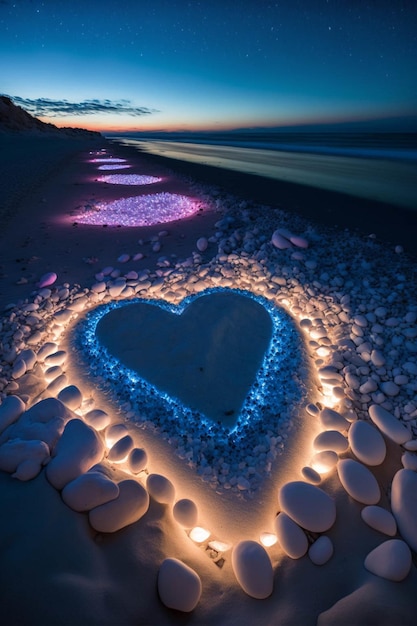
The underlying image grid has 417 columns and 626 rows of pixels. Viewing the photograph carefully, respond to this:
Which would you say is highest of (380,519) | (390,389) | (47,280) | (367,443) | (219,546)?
(47,280)

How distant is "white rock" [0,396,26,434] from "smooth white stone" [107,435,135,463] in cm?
70

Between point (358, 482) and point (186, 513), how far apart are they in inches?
41.7

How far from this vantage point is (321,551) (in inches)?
60.6

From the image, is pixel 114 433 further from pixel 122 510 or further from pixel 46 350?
pixel 46 350

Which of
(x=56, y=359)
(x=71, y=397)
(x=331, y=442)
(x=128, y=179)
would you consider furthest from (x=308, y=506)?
(x=128, y=179)

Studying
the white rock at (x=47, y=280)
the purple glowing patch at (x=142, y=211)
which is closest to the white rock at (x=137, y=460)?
the white rock at (x=47, y=280)

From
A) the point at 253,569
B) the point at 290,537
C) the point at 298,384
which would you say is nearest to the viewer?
the point at 253,569

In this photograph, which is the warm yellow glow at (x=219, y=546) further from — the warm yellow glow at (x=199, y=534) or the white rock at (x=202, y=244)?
the white rock at (x=202, y=244)

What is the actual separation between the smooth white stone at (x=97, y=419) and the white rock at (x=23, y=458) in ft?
1.56

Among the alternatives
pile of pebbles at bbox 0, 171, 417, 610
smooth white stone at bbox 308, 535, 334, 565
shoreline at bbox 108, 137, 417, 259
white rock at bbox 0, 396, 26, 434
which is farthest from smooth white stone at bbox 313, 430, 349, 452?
shoreline at bbox 108, 137, 417, 259

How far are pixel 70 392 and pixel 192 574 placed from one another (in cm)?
149

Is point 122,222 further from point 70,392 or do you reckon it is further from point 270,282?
point 70,392

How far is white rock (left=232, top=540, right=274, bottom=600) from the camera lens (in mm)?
1410

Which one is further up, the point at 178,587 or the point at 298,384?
the point at 298,384
